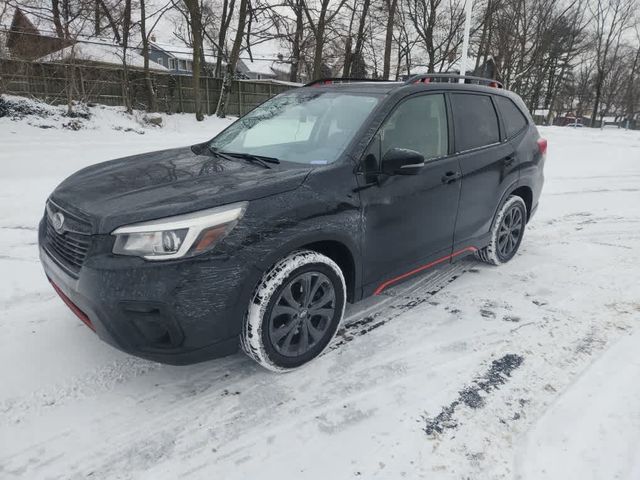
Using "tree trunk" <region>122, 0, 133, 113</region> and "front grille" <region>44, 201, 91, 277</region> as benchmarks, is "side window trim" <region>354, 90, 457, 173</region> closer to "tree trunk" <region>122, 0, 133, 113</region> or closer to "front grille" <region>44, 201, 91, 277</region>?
"front grille" <region>44, 201, 91, 277</region>

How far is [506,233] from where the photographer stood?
4.65 metres

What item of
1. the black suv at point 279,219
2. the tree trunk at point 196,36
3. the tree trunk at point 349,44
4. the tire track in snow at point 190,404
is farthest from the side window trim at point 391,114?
the tree trunk at point 349,44

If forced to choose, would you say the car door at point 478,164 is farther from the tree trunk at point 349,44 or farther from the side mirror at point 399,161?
the tree trunk at point 349,44

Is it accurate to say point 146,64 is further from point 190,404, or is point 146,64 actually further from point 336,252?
point 190,404

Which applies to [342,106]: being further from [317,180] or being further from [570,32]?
[570,32]

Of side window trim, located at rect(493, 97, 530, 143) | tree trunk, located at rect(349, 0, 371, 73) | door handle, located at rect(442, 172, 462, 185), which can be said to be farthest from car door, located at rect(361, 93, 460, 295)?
tree trunk, located at rect(349, 0, 371, 73)

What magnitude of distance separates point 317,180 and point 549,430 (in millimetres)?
1838

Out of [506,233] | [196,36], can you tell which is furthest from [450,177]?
[196,36]

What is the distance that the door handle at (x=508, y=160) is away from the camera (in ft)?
14.0

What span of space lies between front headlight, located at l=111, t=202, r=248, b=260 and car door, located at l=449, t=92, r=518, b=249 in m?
2.29

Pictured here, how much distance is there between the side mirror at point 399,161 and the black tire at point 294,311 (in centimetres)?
70

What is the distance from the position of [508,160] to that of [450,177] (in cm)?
107

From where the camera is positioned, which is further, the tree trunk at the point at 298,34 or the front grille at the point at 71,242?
the tree trunk at the point at 298,34

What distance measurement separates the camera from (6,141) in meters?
11.0
